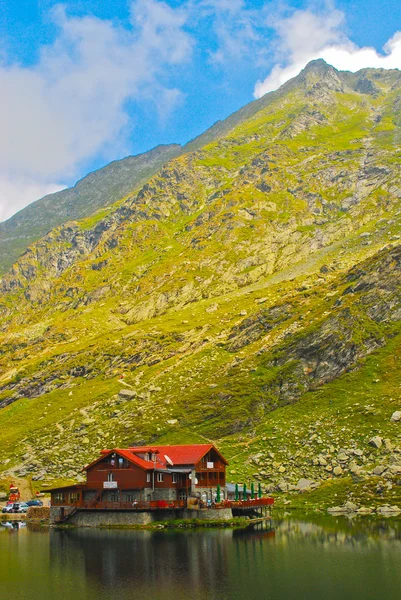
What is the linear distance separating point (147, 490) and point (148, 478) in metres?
A: 1.75

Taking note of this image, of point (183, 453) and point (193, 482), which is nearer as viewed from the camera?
point (193, 482)

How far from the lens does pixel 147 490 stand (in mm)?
89250

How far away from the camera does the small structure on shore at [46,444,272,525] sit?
3388 inches

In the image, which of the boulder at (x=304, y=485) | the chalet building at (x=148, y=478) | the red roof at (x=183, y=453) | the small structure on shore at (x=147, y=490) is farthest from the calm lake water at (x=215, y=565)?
the boulder at (x=304, y=485)

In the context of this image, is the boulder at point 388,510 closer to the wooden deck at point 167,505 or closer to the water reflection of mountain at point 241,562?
the water reflection of mountain at point 241,562

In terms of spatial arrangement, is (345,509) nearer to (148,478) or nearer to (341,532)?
(341,532)

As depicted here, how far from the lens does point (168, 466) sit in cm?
9350

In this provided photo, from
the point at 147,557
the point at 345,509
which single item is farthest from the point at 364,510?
the point at 147,557

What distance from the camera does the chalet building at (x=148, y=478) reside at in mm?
89688

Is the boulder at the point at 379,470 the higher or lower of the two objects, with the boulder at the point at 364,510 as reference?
higher

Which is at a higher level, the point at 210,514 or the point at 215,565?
the point at 210,514

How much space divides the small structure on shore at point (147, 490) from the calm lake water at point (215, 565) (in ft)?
32.1

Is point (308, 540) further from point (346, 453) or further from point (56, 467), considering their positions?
point (56, 467)

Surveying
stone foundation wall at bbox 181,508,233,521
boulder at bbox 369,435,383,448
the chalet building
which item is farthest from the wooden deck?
boulder at bbox 369,435,383,448
